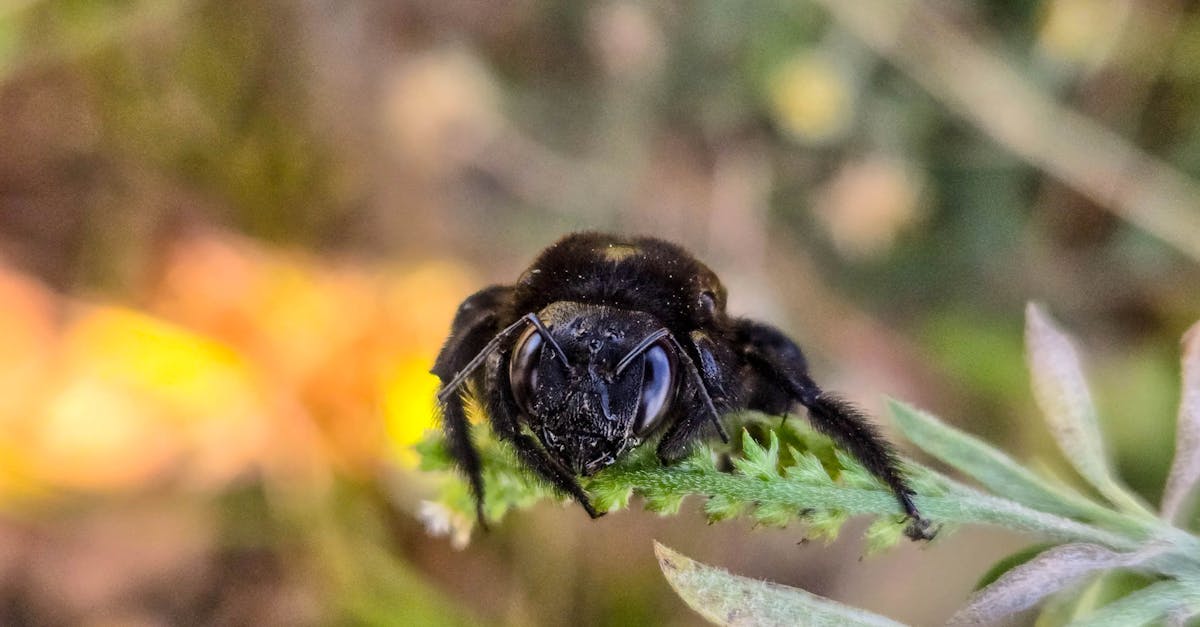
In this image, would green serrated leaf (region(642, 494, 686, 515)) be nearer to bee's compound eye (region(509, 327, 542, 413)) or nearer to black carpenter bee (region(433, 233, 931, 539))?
black carpenter bee (region(433, 233, 931, 539))

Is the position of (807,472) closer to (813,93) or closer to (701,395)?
(701,395)

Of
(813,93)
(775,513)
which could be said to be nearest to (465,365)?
(775,513)

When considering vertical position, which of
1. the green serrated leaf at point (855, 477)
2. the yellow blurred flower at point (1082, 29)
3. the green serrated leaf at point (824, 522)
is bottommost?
the green serrated leaf at point (824, 522)

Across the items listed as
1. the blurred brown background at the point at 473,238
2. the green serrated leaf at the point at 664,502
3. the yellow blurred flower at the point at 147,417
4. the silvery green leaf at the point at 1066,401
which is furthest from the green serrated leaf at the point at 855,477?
the yellow blurred flower at the point at 147,417

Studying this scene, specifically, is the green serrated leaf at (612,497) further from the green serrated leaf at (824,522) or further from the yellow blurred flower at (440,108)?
the yellow blurred flower at (440,108)

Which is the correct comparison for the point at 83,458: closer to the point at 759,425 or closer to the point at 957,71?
the point at 759,425

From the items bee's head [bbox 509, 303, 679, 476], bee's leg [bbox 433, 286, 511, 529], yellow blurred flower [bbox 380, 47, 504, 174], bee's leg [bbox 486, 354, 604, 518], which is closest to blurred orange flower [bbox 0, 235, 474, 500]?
yellow blurred flower [bbox 380, 47, 504, 174]
